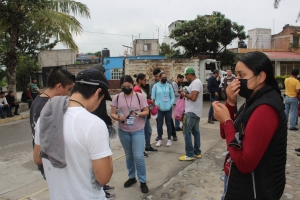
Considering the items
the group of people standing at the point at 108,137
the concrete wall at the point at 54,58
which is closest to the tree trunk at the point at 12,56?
the group of people standing at the point at 108,137

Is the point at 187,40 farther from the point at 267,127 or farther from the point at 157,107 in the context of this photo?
the point at 267,127

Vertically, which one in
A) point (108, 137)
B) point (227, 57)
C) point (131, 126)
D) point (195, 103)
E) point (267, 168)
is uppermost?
point (227, 57)

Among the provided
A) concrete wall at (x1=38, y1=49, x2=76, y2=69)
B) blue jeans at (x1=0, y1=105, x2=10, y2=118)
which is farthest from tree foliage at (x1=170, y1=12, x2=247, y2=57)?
concrete wall at (x1=38, y1=49, x2=76, y2=69)

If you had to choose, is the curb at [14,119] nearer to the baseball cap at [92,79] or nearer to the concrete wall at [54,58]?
the baseball cap at [92,79]

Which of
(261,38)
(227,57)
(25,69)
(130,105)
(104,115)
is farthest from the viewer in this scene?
(261,38)

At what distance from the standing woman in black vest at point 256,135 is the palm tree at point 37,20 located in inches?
368

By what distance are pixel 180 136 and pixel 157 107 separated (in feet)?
4.76

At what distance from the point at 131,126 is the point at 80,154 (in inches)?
89.7

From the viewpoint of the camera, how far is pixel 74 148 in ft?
5.04

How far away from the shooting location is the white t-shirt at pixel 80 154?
1.52m

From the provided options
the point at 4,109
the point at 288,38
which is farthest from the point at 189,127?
the point at 288,38

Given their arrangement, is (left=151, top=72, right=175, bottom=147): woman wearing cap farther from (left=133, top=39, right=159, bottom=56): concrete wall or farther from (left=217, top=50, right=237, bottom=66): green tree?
(left=133, top=39, right=159, bottom=56): concrete wall

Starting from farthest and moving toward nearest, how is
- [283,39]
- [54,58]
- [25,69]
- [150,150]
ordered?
[54,58] < [283,39] < [25,69] < [150,150]

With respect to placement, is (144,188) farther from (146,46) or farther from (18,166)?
(146,46)
